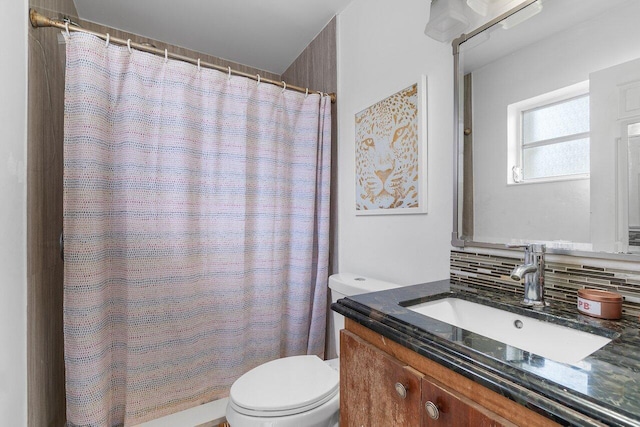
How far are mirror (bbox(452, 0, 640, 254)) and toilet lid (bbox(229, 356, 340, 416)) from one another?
736mm

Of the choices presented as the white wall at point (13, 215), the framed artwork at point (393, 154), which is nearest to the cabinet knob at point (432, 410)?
the framed artwork at point (393, 154)

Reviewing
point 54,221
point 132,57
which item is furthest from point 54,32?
point 54,221

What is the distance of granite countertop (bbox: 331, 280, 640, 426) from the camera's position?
1.28 feet

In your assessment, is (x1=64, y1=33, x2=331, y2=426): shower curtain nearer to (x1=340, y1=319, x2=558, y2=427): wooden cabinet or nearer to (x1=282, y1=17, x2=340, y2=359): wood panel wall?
(x1=282, y1=17, x2=340, y2=359): wood panel wall

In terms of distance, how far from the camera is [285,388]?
1.10m

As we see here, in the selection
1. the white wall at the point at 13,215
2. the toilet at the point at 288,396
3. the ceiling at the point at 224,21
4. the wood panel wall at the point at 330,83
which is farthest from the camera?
the wood panel wall at the point at 330,83

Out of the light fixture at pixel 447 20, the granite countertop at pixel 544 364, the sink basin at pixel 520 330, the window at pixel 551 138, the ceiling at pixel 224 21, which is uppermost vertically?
the ceiling at pixel 224 21

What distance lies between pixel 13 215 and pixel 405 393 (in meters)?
1.22

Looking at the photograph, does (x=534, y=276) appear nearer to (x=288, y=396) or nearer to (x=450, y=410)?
(x=450, y=410)

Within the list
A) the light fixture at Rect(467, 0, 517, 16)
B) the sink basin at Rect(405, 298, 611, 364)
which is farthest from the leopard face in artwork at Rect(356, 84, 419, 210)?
the sink basin at Rect(405, 298, 611, 364)

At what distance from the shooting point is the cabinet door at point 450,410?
1.56 feet

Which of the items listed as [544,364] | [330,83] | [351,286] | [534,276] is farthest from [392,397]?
[330,83]

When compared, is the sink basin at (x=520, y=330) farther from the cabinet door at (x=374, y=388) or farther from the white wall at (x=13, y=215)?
the white wall at (x=13, y=215)

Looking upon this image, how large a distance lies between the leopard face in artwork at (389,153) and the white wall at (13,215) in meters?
1.38
